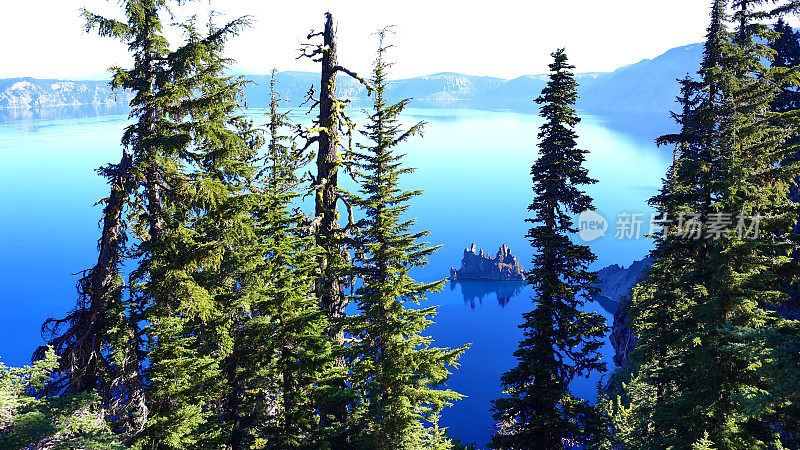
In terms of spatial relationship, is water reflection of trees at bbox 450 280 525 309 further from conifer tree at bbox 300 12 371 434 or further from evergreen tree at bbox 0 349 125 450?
evergreen tree at bbox 0 349 125 450

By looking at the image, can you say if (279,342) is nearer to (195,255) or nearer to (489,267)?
(195,255)

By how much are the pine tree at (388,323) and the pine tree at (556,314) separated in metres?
4.50

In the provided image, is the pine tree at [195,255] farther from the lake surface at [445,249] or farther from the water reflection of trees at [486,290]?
the water reflection of trees at [486,290]

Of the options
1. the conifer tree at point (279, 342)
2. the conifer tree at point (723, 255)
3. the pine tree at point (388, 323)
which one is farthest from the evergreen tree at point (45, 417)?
the conifer tree at point (723, 255)

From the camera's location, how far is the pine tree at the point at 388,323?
517 inches

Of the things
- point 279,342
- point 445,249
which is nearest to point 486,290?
point 445,249

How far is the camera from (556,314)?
17281 mm

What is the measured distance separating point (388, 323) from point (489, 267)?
121 metres

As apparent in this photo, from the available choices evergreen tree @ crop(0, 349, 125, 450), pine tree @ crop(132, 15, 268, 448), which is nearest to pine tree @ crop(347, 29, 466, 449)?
pine tree @ crop(132, 15, 268, 448)

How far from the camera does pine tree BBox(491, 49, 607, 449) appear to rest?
16984 millimetres

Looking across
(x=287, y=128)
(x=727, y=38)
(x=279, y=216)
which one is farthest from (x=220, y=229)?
(x=727, y=38)

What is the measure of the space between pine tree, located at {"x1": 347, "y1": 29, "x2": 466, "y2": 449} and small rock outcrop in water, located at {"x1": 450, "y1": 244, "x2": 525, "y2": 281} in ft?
389

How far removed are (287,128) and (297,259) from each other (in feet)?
15.5

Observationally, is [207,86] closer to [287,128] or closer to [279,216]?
[287,128]
